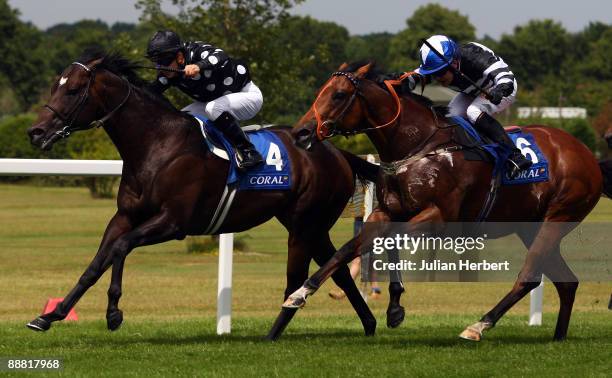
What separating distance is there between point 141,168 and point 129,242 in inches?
20.4

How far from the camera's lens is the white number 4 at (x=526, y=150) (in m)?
7.81

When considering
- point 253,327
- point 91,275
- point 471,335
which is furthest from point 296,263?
point 91,275

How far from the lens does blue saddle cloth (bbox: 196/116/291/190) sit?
308 inches

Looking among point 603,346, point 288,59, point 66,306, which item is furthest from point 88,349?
point 288,59

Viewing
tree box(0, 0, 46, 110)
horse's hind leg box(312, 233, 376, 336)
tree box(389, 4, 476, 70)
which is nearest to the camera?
horse's hind leg box(312, 233, 376, 336)

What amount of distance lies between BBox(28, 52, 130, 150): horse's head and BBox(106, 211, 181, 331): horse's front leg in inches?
28.8

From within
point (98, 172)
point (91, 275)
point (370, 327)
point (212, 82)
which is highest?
point (212, 82)

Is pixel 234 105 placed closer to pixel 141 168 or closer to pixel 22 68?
pixel 141 168

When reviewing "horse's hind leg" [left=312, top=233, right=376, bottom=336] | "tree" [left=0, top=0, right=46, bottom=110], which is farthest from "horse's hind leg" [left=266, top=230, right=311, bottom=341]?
"tree" [left=0, top=0, right=46, bottom=110]

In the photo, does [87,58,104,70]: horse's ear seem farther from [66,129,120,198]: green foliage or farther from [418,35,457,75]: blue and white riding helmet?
[66,129,120,198]: green foliage

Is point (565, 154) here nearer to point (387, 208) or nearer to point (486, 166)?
point (486, 166)

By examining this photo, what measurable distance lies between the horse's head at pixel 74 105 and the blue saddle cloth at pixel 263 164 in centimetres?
71

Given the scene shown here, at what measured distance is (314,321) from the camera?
9.80 meters

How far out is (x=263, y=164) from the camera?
7.97 m
